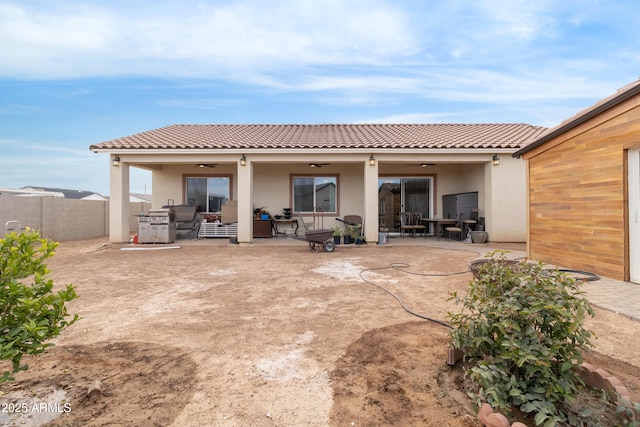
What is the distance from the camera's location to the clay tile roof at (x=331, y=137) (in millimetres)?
8945

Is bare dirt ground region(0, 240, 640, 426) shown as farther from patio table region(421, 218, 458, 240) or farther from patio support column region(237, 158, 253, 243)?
patio table region(421, 218, 458, 240)

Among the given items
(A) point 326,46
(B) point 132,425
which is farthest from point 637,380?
(A) point 326,46

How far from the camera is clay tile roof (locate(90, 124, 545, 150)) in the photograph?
8945mm

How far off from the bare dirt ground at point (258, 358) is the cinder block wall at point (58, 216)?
773 centimetres

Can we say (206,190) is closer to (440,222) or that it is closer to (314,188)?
(314,188)

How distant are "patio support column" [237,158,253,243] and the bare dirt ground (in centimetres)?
434

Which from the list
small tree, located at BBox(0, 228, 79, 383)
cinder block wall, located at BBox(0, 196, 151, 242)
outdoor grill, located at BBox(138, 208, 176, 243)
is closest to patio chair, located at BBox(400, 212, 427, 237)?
outdoor grill, located at BBox(138, 208, 176, 243)

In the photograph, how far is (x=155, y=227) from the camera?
29.8 ft

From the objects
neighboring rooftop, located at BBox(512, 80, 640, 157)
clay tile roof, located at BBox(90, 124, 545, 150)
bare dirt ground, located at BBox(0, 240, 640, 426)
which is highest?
clay tile roof, located at BBox(90, 124, 545, 150)

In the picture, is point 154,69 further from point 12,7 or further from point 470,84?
point 470,84

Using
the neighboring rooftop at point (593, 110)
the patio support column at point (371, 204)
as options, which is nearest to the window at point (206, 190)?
the patio support column at point (371, 204)

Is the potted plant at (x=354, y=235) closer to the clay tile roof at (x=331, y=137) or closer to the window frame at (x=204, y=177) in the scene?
the clay tile roof at (x=331, y=137)

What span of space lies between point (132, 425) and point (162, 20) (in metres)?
9.01

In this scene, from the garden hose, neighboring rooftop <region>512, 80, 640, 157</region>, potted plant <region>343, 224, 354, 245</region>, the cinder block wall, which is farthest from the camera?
the cinder block wall
